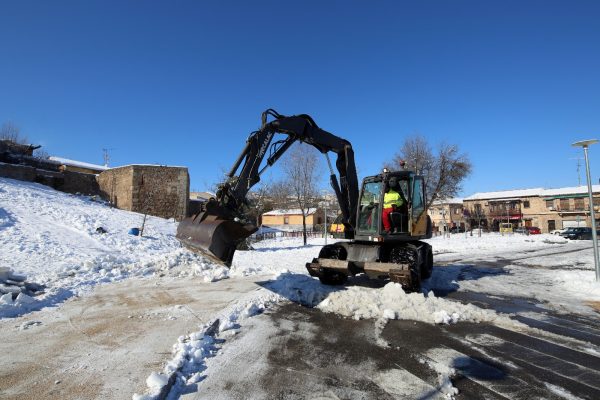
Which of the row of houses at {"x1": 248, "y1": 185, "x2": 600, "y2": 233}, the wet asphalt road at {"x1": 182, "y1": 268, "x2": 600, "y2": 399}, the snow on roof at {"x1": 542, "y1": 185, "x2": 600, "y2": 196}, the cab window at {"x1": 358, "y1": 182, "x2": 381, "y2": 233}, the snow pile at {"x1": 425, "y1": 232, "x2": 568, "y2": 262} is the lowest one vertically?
the wet asphalt road at {"x1": 182, "y1": 268, "x2": 600, "y2": 399}

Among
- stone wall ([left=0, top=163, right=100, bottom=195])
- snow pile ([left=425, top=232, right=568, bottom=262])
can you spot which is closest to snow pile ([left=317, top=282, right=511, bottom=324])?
snow pile ([left=425, top=232, right=568, bottom=262])

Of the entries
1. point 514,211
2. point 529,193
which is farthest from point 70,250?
point 529,193

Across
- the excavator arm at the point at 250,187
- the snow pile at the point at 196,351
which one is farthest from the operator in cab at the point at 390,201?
the snow pile at the point at 196,351

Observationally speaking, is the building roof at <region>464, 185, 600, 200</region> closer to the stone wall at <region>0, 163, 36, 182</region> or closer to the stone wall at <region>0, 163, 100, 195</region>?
the stone wall at <region>0, 163, 100, 195</region>

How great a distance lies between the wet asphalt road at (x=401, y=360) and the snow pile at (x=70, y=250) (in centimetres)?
474

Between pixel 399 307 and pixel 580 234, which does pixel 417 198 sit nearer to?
pixel 399 307

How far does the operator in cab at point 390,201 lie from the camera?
7926 millimetres

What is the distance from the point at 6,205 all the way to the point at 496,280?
2012 cm

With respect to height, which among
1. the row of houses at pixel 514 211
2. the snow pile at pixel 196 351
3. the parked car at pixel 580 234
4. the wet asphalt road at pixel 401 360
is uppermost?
the row of houses at pixel 514 211

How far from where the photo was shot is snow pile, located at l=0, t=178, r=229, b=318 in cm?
895

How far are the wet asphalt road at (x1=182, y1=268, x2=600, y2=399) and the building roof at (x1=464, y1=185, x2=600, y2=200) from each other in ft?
216

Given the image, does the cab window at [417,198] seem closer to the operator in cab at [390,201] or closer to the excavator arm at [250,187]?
the operator in cab at [390,201]

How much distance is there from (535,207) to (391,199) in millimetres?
66329

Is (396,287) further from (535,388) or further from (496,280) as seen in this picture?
(496,280)
